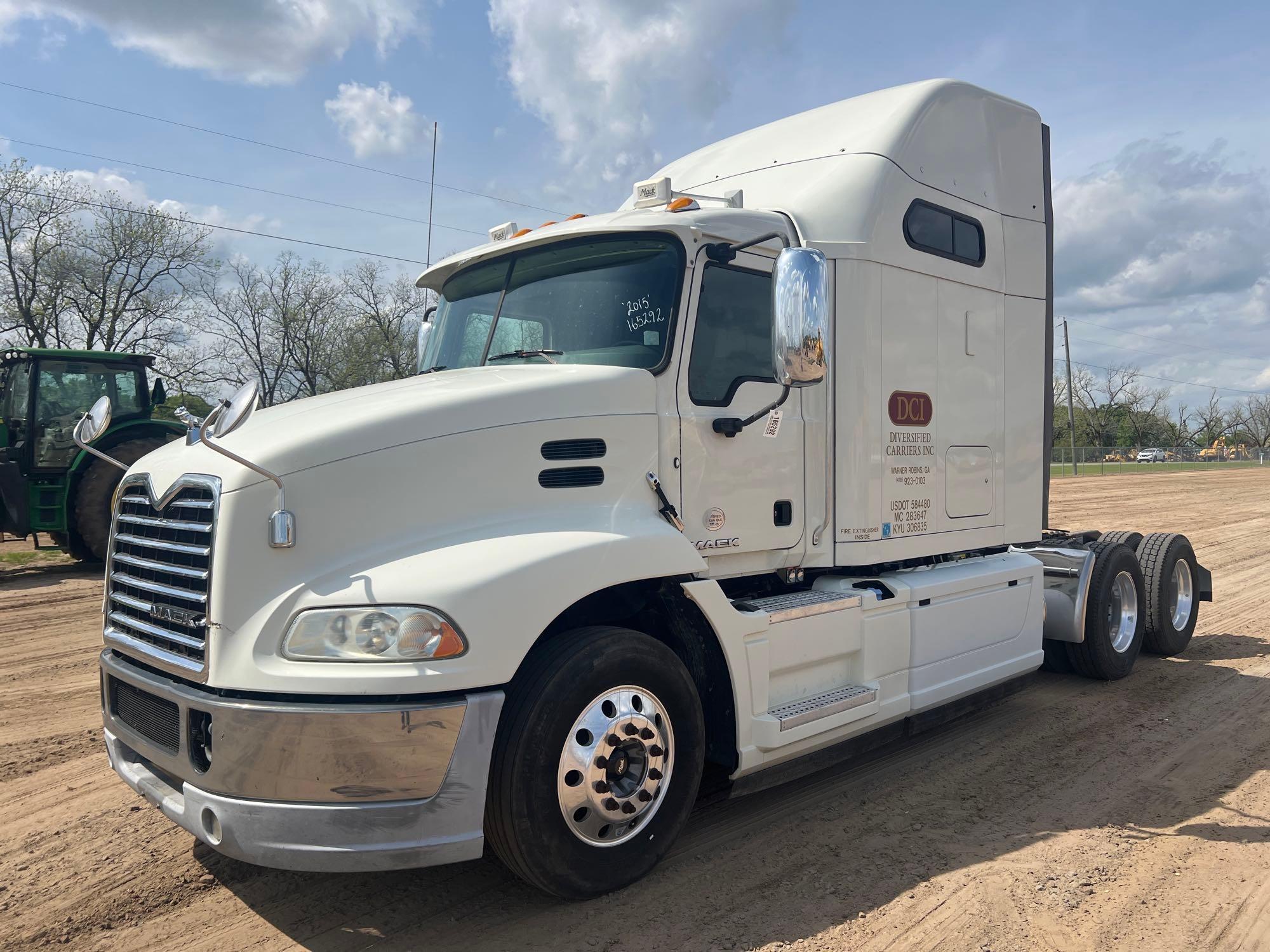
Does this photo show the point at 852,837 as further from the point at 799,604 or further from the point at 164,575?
the point at 164,575

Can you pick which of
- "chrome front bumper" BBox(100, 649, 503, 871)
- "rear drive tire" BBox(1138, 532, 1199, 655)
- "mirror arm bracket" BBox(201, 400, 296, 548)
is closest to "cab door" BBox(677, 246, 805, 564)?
"chrome front bumper" BBox(100, 649, 503, 871)

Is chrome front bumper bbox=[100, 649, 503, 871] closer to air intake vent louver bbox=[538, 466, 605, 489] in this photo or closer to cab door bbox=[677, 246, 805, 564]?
A: air intake vent louver bbox=[538, 466, 605, 489]

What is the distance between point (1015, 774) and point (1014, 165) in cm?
404

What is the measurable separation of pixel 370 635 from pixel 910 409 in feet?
11.5

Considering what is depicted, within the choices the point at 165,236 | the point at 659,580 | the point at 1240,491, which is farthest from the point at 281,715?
the point at 165,236

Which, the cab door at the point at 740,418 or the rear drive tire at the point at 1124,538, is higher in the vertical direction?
the cab door at the point at 740,418

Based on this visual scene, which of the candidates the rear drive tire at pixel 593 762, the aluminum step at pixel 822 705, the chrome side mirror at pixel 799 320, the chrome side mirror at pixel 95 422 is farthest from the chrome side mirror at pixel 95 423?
the aluminum step at pixel 822 705

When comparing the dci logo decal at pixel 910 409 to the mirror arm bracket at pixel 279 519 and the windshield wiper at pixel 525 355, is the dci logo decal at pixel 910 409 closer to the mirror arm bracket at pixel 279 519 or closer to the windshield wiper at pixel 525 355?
the windshield wiper at pixel 525 355

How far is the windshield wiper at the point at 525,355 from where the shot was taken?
14.3 feet

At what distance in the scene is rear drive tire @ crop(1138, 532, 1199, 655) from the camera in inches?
312

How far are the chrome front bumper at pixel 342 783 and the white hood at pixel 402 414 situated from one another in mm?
895

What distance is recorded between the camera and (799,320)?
382 cm

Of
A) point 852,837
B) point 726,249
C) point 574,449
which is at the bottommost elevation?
point 852,837

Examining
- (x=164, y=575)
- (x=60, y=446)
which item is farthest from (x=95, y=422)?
(x=60, y=446)
